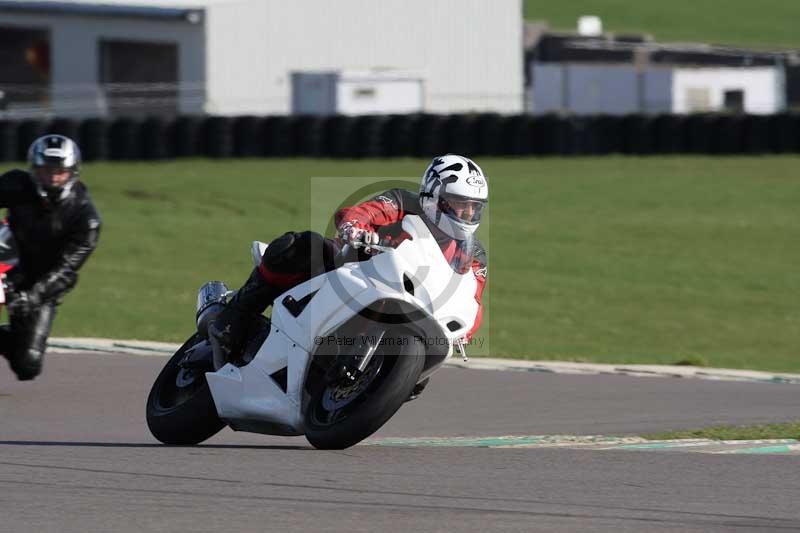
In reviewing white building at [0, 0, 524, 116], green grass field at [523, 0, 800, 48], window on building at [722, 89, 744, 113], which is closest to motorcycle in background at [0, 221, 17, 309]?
white building at [0, 0, 524, 116]

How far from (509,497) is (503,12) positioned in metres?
37.9

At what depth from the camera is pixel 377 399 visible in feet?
21.6

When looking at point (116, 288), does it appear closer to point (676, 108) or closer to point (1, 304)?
point (1, 304)

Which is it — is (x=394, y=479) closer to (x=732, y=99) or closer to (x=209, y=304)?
(x=209, y=304)

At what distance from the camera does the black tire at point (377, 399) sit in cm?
658

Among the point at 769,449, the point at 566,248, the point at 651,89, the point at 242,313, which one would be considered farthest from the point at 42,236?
the point at 651,89

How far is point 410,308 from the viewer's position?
21.9 ft

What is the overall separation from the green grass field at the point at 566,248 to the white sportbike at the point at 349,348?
6.07ft

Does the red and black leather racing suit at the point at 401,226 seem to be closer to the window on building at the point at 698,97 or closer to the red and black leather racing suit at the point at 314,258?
the red and black leather racing suit at the point at 314,258

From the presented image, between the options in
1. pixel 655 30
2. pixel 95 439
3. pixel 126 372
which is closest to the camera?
pixel 95 439

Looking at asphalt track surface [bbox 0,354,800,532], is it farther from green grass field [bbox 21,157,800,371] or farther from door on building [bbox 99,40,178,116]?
door on building [bbox 99,40,178,116]

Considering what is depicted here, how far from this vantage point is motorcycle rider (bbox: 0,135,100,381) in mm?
9484

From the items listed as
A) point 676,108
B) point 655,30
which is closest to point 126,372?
point 676,108

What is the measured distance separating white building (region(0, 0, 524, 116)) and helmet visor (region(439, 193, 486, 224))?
2975 cm
